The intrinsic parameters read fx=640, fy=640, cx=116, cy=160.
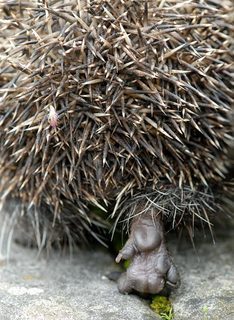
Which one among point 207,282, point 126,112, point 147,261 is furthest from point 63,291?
point 126,112

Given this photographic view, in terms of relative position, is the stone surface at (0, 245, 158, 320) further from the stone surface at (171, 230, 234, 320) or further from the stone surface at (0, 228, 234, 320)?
the stone surface at (171, 230, 234, 320)

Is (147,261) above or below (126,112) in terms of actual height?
below

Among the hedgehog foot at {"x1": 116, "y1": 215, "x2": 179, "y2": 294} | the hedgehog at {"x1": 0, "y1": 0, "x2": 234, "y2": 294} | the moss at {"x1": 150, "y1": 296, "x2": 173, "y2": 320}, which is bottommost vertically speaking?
the moss at {"x1": 150, "y1": 296, "x2": 173, "y2": 320}

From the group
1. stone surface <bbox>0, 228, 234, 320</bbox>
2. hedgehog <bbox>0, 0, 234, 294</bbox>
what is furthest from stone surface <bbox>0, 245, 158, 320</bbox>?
hedgehog <bbox>0, 0, 234, 294</bbox>

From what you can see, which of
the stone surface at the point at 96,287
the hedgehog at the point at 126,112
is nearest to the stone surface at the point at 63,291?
the stone surface at the point at 96,287

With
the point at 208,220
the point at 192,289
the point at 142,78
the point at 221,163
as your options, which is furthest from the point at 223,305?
the point at 142,78

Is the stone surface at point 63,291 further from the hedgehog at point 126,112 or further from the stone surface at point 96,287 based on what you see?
the hedgehog at point 126,112

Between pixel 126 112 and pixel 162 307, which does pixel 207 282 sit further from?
pixel 126 112
